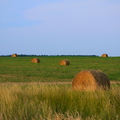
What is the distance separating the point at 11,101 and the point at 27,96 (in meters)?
1.11

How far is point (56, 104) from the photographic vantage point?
32.9ft

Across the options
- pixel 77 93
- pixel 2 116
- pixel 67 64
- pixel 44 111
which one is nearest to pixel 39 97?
pixel 77 93

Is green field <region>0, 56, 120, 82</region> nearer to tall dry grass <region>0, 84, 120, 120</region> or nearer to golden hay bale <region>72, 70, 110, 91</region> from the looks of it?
golden hay bale <region>72, 70, 110, 91</region>

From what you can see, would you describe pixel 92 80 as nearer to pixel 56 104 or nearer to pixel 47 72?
pixel 56 104

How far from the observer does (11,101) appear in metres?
9.57

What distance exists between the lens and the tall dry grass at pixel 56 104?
335 inches

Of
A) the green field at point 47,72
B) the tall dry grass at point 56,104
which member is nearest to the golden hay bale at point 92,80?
the tall dry grass at point 56,104

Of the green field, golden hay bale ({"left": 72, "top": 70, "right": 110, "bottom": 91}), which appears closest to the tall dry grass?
golden hay bale ({"left": 72, "top": 70, "right": 110, "bottom": 91})

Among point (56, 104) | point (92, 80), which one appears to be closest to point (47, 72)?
point (92, 80)

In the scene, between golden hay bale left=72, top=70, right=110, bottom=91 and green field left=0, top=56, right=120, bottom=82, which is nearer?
golden hay bale left=72, top=70, right=110, bottom=91

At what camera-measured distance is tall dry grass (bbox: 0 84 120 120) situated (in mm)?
8516

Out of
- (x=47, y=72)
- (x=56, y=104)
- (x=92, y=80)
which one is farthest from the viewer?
(x=47, y=72)

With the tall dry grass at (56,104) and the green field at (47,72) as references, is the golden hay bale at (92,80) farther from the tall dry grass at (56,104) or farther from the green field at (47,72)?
the green field at (47,72)

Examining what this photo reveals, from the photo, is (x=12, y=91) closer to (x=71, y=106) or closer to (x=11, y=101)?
(x=11, y=101)
